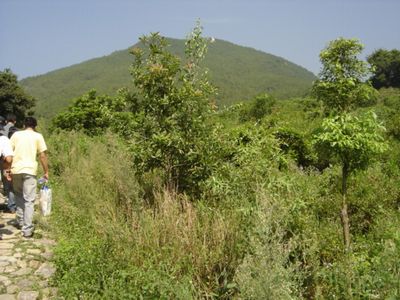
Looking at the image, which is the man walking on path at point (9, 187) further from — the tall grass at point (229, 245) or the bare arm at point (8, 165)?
the tall grass at point (229, 245)

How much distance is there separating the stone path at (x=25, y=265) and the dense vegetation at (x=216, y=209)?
0.22m

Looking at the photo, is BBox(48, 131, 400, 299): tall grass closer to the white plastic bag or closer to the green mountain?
the white plastic bag

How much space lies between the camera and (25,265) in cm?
523

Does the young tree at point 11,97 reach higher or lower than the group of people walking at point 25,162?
higher

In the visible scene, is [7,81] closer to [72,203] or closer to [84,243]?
[72,203]

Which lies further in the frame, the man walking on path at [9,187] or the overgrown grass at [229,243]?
the man walking on path at [9,187]

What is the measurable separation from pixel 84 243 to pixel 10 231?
1.68 metres

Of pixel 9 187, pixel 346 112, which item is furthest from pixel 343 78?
pixel 9 187

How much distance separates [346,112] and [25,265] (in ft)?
16.1

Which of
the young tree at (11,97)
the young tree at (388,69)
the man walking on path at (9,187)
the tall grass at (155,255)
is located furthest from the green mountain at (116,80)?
the tall grass at (155,255)

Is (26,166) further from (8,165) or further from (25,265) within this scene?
(25,265)

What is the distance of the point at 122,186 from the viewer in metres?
6.61

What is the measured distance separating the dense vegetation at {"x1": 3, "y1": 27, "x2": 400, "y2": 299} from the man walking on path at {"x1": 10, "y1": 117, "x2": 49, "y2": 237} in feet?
1.98

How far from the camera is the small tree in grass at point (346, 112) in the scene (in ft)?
16.8
